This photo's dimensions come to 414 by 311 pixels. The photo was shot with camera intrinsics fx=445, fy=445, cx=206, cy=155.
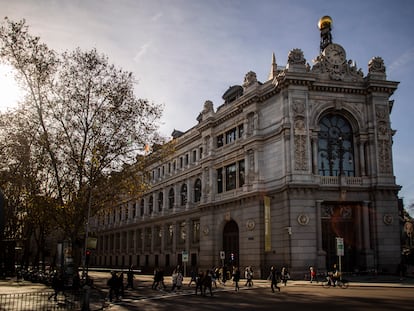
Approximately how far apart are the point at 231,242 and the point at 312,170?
1427 centimetres

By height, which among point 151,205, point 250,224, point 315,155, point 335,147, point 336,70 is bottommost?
point 250,224

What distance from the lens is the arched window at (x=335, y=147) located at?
44344 mm

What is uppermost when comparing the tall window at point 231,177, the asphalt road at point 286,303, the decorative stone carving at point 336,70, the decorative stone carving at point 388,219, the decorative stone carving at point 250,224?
the decorative stone carving at point 336,70

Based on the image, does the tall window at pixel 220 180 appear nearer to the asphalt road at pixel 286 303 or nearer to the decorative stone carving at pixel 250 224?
the decorative stone carving at pixel 250 224

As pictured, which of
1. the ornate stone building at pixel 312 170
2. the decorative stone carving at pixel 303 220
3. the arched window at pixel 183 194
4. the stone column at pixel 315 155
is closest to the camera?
the decorative stone carving at pixel 303 220

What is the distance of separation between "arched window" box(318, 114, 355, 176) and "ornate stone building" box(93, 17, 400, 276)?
102mm

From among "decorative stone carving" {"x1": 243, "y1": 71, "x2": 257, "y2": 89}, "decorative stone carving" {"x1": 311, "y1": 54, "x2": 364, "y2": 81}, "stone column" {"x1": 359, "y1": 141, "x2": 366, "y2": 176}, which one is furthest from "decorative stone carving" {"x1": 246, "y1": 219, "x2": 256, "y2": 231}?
"decorative stone carving" {"x1": 311, "y1": 54, "x2": 364, "y2": 81}

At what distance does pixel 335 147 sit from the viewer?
148ft

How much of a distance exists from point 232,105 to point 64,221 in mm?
24664

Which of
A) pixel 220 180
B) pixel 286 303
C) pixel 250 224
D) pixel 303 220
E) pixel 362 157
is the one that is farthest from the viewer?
pixel 220 180

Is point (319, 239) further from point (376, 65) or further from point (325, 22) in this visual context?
point (325, 22)

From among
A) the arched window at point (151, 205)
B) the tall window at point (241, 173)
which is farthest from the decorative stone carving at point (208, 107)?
the arched window at point (151, 205)

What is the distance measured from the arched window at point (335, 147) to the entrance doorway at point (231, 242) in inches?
509

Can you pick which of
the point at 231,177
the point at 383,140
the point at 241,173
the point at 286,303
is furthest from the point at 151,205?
the point at 286,303
